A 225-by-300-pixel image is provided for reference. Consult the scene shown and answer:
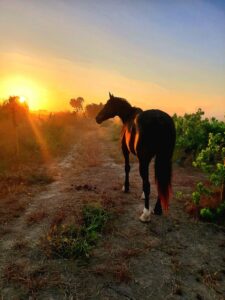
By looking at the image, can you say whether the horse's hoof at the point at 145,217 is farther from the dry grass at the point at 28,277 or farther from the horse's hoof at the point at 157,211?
the dry grass at the point at 28,277

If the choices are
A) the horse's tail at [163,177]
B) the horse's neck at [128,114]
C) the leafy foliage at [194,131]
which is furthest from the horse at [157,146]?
the leafy foliage at [194,131]

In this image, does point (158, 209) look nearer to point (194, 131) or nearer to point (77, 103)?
point (194, 131)

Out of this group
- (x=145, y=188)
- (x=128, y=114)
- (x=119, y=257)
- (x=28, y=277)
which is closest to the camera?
(x=28, y=277)

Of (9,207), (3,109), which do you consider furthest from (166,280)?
(3,109)

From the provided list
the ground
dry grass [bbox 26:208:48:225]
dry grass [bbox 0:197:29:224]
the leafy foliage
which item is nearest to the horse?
the ground

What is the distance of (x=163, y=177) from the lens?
28.8 feet

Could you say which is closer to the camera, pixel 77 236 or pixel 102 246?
pixel 102 246

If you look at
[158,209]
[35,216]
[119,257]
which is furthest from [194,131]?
[119,257]

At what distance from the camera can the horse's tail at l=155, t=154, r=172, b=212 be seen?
8.73 m

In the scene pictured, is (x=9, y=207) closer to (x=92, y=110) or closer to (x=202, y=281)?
(x=202, y=281)

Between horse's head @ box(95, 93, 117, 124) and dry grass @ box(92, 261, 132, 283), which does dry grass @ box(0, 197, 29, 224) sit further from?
horse's head @ box(95, 93, 117, 124)

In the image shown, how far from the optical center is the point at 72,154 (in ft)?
76.1

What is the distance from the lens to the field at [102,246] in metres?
5.78

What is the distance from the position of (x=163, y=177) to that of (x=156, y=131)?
4.47 feet
